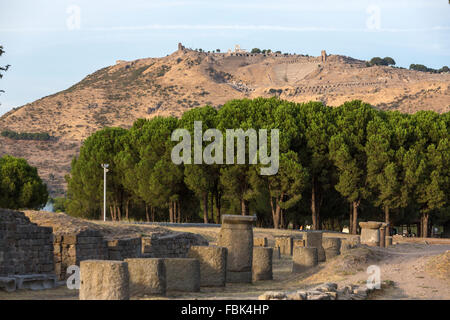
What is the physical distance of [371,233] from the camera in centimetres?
3328

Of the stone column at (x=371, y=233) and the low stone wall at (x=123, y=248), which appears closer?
the low stone wall at (x=123, y=248)

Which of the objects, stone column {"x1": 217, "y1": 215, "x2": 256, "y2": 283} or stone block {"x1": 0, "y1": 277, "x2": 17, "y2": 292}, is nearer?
stone block {"x1": 0, "y1": 277, "x2": 17, "y2": 292}

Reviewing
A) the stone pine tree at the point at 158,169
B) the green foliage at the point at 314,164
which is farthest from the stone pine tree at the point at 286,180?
the stone pine tree at the point at 158,169

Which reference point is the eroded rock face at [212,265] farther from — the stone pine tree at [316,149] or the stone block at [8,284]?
the stone pine tree at [316,149]

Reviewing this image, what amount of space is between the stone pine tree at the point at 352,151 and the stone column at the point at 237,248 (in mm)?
29757

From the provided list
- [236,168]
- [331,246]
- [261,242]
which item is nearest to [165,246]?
[331,246]

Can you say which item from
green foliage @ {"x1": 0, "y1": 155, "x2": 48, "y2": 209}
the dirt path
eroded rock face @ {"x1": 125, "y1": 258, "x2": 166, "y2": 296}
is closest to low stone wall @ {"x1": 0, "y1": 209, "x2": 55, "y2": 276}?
eroded rock face @ {"x1": 125, "y1": 258, "x2": 166, "y2": 296}

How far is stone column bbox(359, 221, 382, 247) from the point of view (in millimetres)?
33031

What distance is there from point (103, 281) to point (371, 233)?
73.1 ft

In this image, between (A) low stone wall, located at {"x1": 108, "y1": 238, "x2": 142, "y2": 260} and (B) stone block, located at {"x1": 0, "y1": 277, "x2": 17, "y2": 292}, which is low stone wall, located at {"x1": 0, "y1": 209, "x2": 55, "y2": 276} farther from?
(A) low stone wall, located at {"x1": 108, "y1": 238, "x2": 142, "y2": 260}

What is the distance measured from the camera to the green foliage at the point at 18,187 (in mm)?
62281

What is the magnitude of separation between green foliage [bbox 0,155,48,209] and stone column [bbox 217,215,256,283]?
45.3 metres
